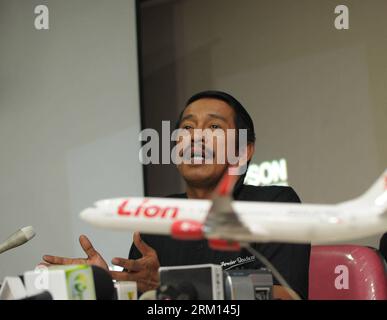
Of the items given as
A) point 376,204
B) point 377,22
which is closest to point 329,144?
point 377,22

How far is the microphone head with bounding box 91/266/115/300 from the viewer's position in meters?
1.05

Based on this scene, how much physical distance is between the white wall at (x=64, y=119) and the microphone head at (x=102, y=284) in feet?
4.94

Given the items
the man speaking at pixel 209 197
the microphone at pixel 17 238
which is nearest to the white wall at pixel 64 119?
the man speaking at pixel 209 197

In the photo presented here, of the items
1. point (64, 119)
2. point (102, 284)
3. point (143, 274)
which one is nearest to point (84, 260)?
point (143, 274)

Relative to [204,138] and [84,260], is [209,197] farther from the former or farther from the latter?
[84,260]

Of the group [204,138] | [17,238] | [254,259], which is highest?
[204,138]

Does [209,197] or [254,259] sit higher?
[209,197]

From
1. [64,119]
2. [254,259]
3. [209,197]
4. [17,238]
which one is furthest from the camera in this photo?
[64,119]

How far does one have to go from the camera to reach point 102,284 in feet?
3.47

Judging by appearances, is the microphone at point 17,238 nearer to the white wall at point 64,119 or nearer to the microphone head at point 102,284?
the microphone head at point 102,284

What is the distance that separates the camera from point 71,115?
2672 millimetres

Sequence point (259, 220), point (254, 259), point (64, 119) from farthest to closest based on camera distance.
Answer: point (64, 119) → point (254, 259) → point (259, 220)

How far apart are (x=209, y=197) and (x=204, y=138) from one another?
0.17 m

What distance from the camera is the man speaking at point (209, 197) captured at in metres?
1.50
